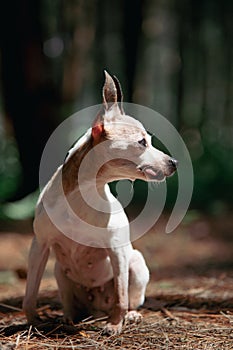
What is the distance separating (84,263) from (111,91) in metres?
Result: 1.14

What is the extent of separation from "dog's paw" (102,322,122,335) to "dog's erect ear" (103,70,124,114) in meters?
1.37

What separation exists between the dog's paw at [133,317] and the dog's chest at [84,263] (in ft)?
0.96

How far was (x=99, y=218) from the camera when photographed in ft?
12.1

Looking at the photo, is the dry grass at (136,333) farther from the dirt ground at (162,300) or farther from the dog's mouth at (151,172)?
the dog's mouth at (151,172)

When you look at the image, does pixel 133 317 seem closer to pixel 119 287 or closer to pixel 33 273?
pixel 119 287

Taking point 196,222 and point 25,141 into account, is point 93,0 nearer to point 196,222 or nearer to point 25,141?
point 25,141

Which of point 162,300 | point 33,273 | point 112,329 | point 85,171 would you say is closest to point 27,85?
point 162,300

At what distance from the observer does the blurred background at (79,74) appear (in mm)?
9484

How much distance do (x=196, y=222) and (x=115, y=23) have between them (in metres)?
16.0

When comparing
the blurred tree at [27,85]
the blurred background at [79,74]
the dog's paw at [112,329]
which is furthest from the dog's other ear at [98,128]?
the blurred tree at [27,85]

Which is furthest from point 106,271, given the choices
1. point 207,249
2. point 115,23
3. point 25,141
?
point 115,23

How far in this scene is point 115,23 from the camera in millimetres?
23406

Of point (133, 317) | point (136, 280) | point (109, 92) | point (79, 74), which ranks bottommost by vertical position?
point (79, 74)

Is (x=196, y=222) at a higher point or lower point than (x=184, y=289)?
lower
